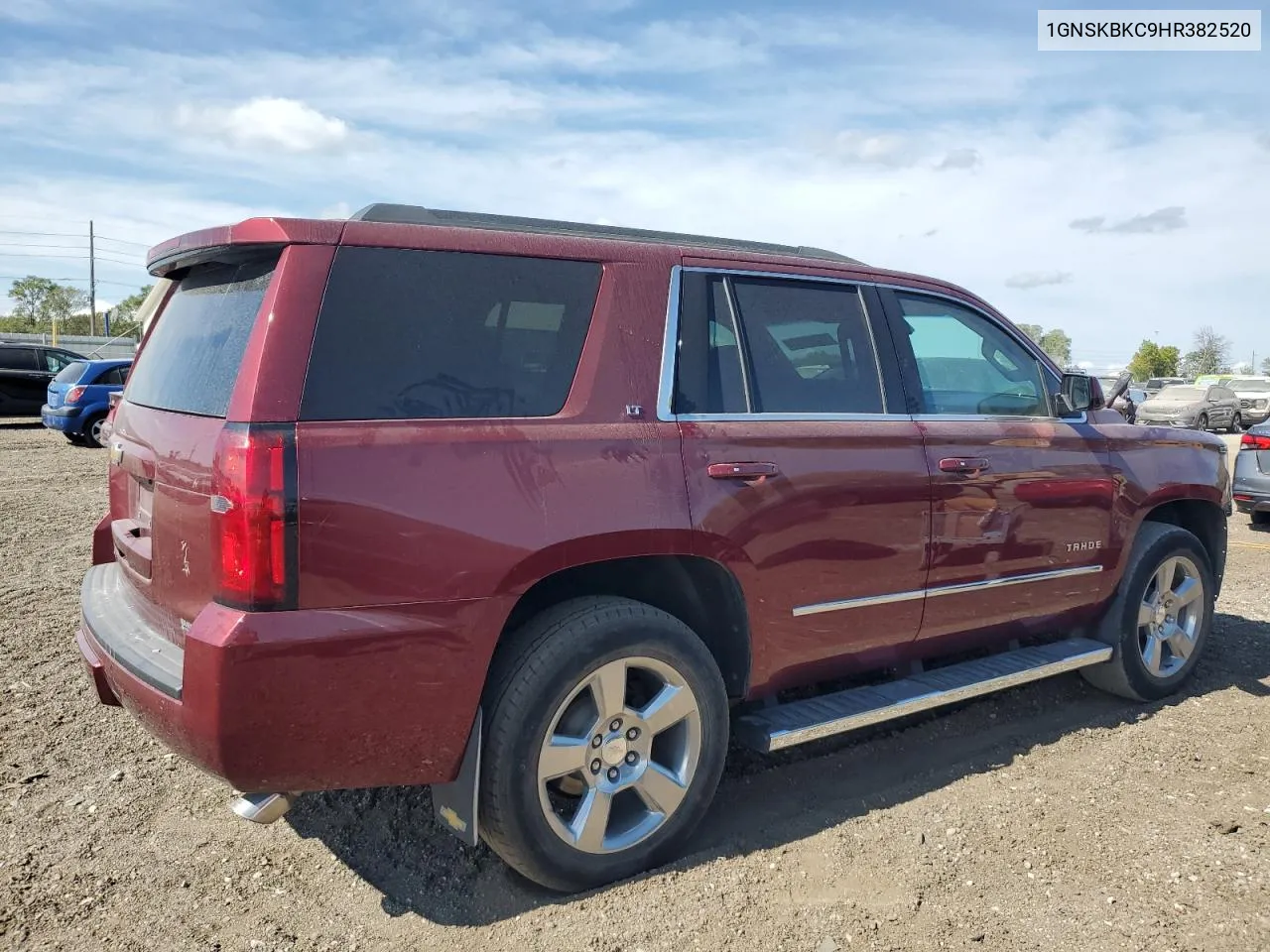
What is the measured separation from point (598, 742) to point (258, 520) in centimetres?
121

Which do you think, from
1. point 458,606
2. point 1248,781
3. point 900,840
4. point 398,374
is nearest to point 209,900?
point 458,606

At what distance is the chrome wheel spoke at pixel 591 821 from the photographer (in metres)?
2.94

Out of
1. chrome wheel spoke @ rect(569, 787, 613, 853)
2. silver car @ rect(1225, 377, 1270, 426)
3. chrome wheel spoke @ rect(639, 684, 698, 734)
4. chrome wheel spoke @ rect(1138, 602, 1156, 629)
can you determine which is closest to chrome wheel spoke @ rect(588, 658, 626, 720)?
chrome wheel spoke @ rect(639, 684, 698, 734)

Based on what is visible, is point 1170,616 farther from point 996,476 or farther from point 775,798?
point 775,798

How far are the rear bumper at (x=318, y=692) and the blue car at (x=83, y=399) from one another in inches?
613

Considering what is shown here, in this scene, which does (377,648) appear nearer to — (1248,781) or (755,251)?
(755,251)

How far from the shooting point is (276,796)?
266cm

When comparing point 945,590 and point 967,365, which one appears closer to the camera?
point 945,590

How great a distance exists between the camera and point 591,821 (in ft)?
9.68

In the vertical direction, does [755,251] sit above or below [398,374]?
above

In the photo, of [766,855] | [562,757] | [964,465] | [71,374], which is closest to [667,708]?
[562,757]

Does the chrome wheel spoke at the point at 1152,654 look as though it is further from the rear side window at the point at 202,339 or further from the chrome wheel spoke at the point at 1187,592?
the rear side window at the point at 202,339

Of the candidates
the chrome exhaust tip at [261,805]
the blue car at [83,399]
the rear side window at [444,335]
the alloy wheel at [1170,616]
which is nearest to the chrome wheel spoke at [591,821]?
the chrome exhaust tip at [261,805]

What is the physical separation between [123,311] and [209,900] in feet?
258
